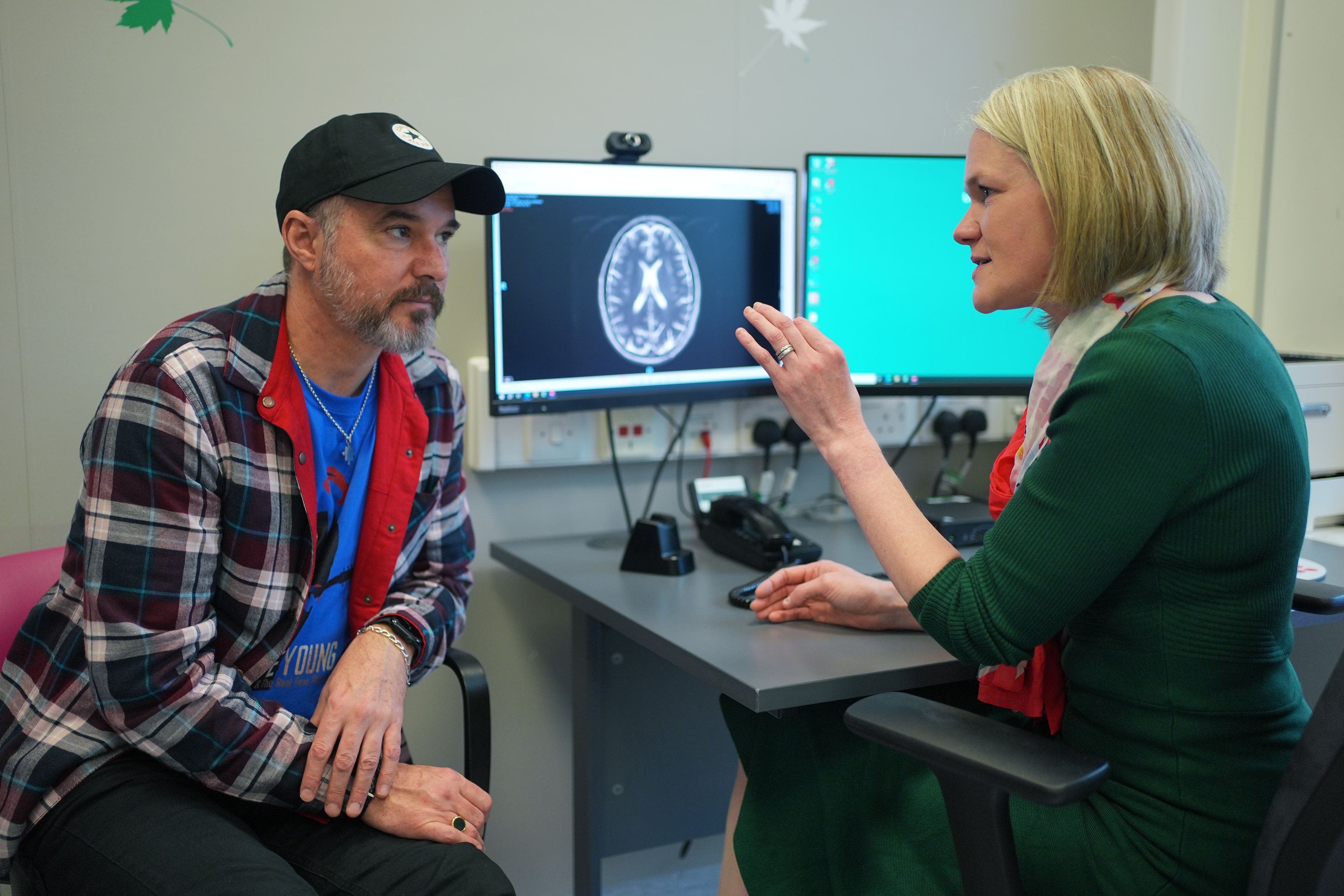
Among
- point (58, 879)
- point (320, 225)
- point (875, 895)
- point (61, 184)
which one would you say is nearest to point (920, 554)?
point (875, 895)

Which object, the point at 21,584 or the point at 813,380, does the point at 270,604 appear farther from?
the point at 813,380

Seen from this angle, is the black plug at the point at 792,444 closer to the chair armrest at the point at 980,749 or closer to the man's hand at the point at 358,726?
the man's hand at the point at 358,726

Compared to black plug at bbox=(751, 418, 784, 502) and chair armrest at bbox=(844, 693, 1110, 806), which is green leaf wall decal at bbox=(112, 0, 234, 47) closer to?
black plug at bbox=(751, 418, 784, 502)

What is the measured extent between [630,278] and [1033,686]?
3.36 feet

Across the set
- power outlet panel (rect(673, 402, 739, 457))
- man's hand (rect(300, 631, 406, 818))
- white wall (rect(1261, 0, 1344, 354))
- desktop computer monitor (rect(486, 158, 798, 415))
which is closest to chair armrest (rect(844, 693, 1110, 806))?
man's hand (rect(300, 631, 406, 818))

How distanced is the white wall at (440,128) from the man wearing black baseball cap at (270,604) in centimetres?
50

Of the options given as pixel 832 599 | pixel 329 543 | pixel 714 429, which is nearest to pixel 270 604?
pixel 329 543

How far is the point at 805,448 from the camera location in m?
2.39

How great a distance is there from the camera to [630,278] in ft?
6.39

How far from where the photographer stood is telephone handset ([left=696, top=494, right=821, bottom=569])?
5.99 ft

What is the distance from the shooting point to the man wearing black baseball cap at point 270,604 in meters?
1.24

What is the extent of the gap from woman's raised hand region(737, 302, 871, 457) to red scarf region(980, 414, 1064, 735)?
0.22m

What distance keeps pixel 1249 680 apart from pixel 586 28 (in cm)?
161

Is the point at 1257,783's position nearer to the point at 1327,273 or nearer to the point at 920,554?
the point at 920,554
